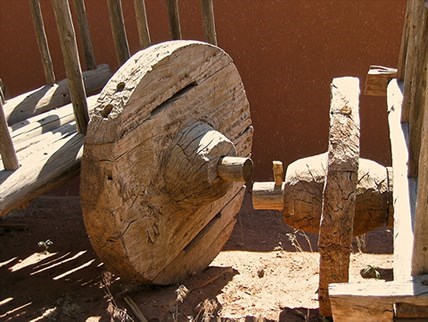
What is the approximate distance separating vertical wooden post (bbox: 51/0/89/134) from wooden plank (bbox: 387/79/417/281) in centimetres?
185

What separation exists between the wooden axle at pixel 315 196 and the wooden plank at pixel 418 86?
43 centimetres

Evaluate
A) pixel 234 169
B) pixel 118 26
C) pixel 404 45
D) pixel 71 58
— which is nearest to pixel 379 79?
pixel 404 45

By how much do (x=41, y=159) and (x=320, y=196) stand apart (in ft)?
5.24

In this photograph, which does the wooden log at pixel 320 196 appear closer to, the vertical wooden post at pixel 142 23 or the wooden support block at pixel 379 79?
the wooden support block at pixel 379 79

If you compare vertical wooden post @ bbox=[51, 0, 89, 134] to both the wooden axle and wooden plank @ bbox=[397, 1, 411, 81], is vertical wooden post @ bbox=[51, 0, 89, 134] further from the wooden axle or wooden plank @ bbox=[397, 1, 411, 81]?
wooden plank @ bbox=[397, 1, 411, 81]

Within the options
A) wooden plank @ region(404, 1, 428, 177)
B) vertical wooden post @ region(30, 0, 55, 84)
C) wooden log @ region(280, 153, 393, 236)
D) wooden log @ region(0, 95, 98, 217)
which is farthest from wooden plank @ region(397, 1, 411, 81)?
vertical wooden post @ region(30, 0, 55, 84)

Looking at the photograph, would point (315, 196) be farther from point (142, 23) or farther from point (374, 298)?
point (142, 23)

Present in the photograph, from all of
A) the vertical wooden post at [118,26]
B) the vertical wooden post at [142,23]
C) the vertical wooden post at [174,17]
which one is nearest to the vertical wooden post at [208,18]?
the vertical wooden post at [174,17]

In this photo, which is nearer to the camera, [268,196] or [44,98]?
[268,196]

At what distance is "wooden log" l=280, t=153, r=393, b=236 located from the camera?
11.6 feet

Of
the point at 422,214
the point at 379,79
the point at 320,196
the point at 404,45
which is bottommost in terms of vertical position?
the point at 320,196

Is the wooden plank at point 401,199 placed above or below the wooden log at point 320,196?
above

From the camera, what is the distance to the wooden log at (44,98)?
14.6ft

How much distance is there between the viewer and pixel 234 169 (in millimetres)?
3656
